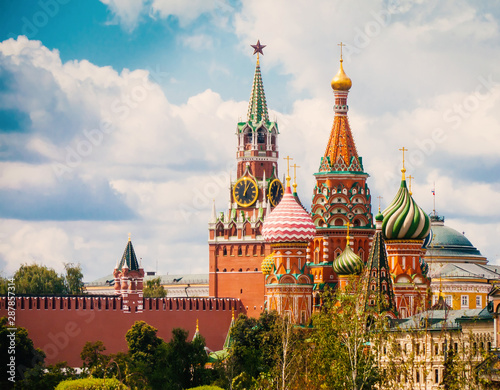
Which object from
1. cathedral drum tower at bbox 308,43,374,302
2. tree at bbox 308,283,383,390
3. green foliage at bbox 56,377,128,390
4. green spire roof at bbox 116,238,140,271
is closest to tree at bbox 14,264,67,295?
green spire roof at bbox 116,238,140,271

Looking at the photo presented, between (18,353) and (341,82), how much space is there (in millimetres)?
27831

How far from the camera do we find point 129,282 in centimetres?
8938

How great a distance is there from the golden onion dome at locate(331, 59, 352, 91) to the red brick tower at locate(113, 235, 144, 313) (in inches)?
777

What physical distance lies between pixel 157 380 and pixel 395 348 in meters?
23.4

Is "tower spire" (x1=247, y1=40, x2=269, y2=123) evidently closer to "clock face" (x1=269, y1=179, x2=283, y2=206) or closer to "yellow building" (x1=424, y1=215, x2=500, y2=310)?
"clock face" (x1=269, y1=179, x2=283, y2=206)

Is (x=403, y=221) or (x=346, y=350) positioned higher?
(x=403, y=221)

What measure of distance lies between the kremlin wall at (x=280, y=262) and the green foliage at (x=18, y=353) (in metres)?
7.74

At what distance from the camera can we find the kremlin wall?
243 ft

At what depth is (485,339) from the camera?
53188 mm

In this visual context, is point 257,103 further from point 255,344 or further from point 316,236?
point 255,344

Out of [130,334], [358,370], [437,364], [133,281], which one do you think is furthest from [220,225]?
[358,370]

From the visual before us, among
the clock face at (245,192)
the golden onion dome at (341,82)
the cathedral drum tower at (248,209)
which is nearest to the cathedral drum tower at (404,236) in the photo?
the golden onion dome at (341,82)

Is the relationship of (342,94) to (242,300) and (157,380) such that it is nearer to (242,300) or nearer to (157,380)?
(242,300)

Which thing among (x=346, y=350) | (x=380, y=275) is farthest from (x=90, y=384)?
Result: (x=380, y=275)
